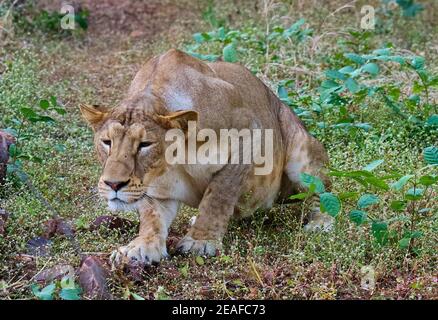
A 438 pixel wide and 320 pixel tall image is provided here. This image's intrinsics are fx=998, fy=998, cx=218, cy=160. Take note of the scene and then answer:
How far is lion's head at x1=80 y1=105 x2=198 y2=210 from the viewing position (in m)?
5.19

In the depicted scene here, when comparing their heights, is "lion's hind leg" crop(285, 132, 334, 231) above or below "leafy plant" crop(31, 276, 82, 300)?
above

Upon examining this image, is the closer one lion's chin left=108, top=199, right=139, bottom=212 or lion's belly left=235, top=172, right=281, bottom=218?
lion's chin left=108, top=199, right=139, bottom=212

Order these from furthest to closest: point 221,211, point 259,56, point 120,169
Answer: point 259,56
point 221,211
point 120,169

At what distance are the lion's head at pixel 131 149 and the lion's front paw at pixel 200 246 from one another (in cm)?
39

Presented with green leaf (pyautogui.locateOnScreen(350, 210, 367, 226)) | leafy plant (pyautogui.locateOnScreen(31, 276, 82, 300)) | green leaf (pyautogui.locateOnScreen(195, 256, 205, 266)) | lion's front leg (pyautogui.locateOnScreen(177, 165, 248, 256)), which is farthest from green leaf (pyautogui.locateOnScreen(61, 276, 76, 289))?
green leaf (pyautogui.locateOnScreen(350, 210, 367, 226))

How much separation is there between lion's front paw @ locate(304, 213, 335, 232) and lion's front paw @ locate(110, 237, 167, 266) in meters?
1.01

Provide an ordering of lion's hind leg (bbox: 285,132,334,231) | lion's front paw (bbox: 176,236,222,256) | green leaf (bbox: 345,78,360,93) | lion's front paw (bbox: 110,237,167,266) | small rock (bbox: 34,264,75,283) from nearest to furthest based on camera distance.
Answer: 1. small rock (bbox: 34,264,75,283)
2. lion's front paw (bbox: 110,237,167,266)
3. lion's front paw (bbox: 176,236,222,256)
4. lion's hind leg (bbox: 285,132,334,231)
5. green leaf (bbox: 345,78,360,93)

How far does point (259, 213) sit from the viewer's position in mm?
6207

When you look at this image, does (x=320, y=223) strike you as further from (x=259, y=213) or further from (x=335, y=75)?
(x=335, y=75)

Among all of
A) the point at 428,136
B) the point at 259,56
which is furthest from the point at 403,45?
the point at 428,136

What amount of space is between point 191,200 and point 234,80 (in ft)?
2.74

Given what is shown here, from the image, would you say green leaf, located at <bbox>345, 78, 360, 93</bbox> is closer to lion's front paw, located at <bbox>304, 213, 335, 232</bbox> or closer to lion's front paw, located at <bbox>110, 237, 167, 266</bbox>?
lion's front paw, located at <bbox>304, 213, 335, 232</bbox>
